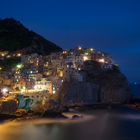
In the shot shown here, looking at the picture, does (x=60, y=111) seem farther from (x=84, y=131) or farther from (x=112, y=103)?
(x=112, y=103)

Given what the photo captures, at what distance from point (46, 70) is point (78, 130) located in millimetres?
42779

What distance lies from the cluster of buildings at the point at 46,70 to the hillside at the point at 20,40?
26.5ft

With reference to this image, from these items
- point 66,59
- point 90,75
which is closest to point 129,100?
point 90,75

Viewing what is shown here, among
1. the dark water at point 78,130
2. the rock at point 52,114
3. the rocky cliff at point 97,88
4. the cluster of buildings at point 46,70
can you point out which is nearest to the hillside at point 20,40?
the cluster of buildings at point 46,70

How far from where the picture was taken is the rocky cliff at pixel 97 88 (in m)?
91.1

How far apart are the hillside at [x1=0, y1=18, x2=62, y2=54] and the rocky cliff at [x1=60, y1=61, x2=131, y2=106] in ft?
73.2

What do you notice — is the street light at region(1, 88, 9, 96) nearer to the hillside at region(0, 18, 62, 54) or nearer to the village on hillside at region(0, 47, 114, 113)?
A: the village on hillside at region(0, 47, 114, 113)

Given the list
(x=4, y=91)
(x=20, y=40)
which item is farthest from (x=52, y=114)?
(x=20, y=40)

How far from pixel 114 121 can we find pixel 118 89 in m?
30.9

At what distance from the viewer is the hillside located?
121 m

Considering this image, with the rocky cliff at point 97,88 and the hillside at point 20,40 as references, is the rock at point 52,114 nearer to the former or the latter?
the rocky cliff at point 97,88

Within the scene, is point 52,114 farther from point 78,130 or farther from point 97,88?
point 97,88

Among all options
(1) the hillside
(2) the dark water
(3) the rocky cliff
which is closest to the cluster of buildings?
(3) the rocky cliff

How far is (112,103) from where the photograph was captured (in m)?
100
